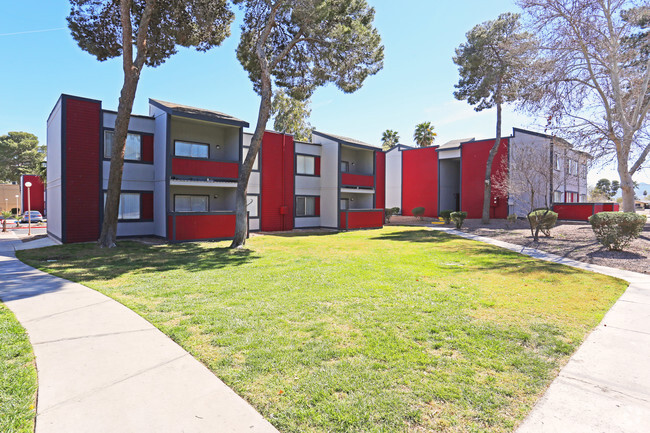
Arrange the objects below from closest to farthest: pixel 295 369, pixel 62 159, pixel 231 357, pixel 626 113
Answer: pixel 295 369 < pixel 231 357 < pixel 62 159 < pixel 626 113

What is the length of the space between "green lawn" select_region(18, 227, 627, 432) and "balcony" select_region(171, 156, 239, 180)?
23.7 feet

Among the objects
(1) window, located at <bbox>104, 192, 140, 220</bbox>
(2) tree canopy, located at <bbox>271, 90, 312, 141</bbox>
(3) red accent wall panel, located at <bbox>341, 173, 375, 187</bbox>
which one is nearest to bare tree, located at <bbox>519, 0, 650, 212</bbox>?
(3) red accent wall panel, located at <bbox>341, 173, 375, 187</bbox>

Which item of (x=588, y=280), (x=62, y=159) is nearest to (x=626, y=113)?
(x=588, y=280)

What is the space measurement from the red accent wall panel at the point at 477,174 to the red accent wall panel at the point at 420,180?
9.01 feet

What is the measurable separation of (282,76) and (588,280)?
50.9 feet

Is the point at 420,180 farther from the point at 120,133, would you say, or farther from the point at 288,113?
the point at 120,133

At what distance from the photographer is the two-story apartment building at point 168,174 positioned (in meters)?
15.0

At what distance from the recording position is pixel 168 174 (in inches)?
610

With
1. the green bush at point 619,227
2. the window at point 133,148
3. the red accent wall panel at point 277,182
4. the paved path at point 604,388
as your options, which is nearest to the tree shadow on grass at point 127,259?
the window at point 133,148

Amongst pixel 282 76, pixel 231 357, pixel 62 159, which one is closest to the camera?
pixel 231 357

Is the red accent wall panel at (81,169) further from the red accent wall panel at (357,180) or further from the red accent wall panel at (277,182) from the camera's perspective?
the red accent wall panel at (357,180)

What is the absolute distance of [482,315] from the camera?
5.21 metres

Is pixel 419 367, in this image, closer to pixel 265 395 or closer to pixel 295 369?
pixel 295 369

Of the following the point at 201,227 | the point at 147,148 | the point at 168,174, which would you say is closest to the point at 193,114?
the point at 168,174
